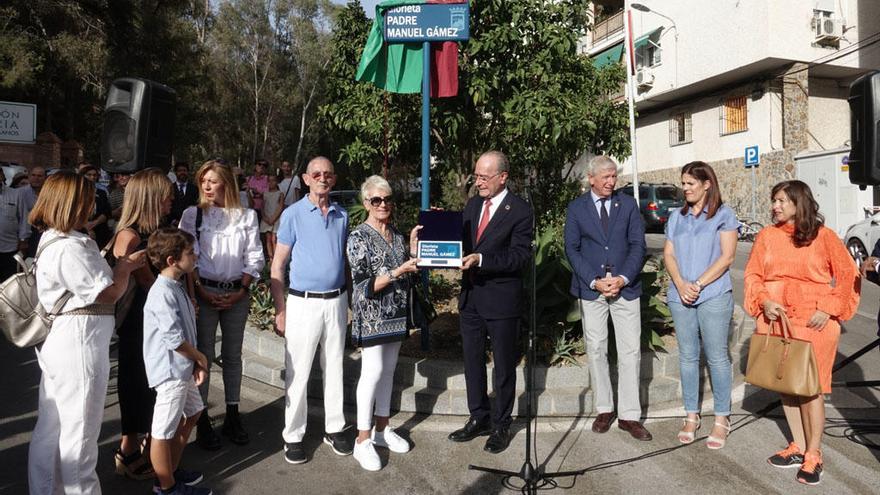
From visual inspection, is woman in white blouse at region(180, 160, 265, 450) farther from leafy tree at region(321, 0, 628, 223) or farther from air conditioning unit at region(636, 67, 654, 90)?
air conditioning unit at region(636, 67, 654, 90)

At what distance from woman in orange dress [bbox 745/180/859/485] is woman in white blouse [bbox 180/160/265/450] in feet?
11.5

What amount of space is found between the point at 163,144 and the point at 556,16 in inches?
194

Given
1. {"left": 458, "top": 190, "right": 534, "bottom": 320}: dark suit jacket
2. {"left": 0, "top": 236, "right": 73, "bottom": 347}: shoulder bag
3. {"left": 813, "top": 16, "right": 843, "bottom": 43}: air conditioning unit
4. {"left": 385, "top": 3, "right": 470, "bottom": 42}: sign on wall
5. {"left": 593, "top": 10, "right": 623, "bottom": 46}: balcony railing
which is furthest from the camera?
{"left": 593, "top": 10, "right": 623, "bottom": 46}: balcony railing

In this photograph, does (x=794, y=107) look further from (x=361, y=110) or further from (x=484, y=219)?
(x=484, y=219)

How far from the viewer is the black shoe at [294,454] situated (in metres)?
4.45

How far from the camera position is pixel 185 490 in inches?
152

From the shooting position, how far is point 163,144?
249 inches

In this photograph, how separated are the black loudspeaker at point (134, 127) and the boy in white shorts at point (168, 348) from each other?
2.66 m

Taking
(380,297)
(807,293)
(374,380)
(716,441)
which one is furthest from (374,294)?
(807,293)

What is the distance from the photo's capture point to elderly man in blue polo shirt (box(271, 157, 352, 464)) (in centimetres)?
448

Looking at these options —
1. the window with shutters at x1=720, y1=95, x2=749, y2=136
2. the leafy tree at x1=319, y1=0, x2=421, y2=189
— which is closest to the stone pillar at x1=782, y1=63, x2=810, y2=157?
the window with shutters at x1=720, y1=95, x2=749, y2=136

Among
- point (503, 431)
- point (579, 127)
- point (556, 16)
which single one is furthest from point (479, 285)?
point (556, 16)

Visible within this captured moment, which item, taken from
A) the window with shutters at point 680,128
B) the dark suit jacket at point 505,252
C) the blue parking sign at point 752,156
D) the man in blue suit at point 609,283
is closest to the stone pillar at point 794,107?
the blue parking sign at point 752,156

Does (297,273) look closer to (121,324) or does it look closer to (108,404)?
(121,324)
